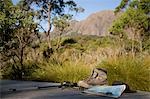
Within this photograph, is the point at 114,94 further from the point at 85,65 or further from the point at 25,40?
the point at 25,40

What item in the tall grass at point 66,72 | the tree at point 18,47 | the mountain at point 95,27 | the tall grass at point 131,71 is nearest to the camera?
the tall grass at point 131,71

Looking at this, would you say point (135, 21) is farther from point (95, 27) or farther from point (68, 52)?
point (95, 27)

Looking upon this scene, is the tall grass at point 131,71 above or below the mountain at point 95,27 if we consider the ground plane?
below

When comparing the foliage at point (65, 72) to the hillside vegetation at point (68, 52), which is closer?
the hillside vegetation at point (68, 52)

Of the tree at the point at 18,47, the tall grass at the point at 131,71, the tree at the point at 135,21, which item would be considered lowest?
the tall grass at the point at 131,71

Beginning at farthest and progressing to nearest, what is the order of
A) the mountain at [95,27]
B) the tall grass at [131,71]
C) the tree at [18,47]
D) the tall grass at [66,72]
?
1. the mountain at [95,27]
2. the tree at [18,47]
3. the tall grass at [66,72]
4. the tall grass at [131,71]

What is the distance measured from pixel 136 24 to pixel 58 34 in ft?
18.1

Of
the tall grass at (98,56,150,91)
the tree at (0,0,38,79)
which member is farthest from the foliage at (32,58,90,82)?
the tree at (0,0,38,79)

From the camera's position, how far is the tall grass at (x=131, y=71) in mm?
9016

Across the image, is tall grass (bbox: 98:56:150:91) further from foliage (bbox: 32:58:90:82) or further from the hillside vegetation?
foliage (bbox: 32:58:90:82)

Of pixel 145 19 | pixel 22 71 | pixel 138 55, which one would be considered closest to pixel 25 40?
pixel 22 71

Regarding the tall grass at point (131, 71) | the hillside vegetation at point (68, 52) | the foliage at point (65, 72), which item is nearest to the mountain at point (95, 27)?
the hillside vegetation at point (68, 52)

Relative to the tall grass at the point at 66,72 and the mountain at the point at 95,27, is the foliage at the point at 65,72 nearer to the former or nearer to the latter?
the tall grass at the point at 66,72

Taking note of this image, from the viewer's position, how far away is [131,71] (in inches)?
361
